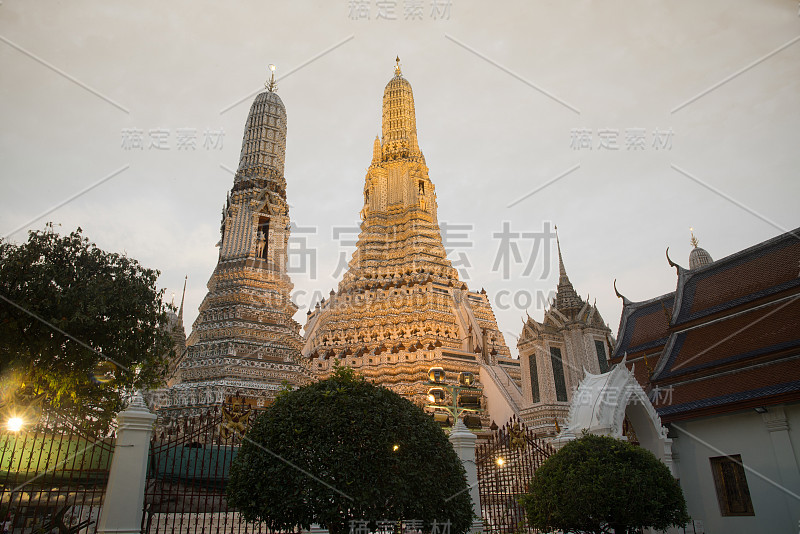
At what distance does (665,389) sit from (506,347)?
28821mm

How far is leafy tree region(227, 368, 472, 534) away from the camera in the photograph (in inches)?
285

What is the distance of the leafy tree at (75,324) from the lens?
12.5m

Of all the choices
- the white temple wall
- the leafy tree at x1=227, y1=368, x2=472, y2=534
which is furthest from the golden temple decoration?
the white temple wall

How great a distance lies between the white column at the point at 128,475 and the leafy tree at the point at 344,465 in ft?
6.34

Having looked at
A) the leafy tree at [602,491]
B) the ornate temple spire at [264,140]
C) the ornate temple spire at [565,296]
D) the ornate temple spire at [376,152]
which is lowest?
the leafy tree at [602,491]

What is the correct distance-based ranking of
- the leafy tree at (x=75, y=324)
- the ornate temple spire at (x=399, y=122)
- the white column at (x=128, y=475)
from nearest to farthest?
the white column at (x=128, y=475) → the leafy tree at (x=75, y=324) → the ornate temple spire at (x=399, y=122)

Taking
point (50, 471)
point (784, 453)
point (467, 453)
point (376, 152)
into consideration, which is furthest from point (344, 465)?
point (376, 152)

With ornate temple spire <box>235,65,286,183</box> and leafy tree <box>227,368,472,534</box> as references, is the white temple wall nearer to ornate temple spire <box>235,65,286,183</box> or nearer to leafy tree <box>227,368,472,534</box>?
leafy tree <box>227,368,472,534</box>

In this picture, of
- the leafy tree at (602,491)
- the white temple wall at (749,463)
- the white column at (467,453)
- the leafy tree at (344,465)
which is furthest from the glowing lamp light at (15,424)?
the white temple wall at (749,463)

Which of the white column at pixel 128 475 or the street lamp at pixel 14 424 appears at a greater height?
the street lamp at pixel 14 424

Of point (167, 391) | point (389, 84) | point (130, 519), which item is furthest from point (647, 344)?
point (389, 84)

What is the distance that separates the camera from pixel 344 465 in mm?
7309

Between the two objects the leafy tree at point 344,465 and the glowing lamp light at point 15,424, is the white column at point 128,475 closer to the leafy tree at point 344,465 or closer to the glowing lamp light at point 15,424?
the leafy tree at point 344,465

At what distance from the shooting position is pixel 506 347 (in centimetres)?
4284
